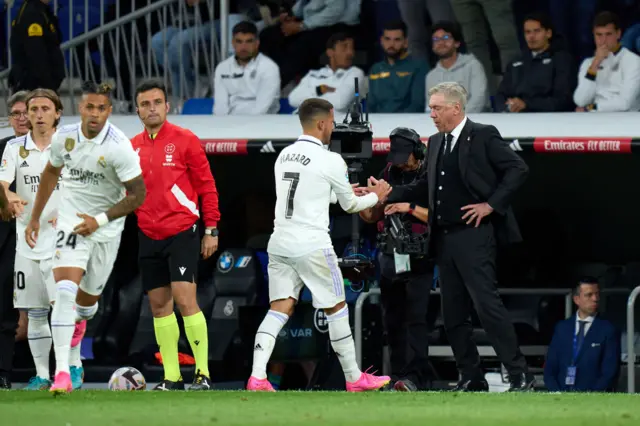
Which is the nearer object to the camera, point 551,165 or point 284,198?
point 284,198

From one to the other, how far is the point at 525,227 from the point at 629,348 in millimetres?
2443

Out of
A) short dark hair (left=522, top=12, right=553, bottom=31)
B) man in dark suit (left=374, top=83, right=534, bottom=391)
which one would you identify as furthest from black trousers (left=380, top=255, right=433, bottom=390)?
short dark hair (left=522, top=12, right=553, bottom=31)

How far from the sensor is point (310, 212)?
8.74 meters

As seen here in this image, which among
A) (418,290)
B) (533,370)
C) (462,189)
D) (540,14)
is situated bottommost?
(533,370)

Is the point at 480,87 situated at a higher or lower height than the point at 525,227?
higher

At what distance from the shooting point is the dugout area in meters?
11.3

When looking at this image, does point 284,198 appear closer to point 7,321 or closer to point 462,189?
point 462,189

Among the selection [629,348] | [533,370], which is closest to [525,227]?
[533,370]

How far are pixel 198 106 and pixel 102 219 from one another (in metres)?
5.01

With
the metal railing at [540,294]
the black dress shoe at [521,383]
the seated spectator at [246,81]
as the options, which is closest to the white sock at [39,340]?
the metal railing at [540,294]

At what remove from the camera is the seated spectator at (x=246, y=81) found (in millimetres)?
12695

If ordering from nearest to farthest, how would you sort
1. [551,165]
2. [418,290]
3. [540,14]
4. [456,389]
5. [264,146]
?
[456,389] < [418,290] < [264,146] < [540,14] < [551,165]

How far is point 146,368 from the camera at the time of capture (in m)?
11.7

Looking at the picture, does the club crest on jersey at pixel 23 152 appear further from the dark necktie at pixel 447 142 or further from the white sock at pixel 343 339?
the dark necktie at pixel 447 142
